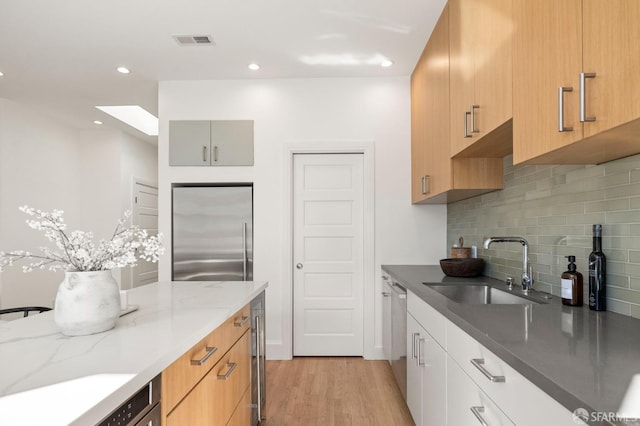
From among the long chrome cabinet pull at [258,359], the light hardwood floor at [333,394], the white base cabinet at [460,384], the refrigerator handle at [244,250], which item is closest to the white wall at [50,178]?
the refrigerator handle at [244,250]

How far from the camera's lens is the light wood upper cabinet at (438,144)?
2.44 metres

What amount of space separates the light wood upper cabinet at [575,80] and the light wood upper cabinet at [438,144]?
90 cm

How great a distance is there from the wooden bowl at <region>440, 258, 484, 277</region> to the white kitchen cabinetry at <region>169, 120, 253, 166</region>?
2.10m

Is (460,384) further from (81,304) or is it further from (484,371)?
(81,304)

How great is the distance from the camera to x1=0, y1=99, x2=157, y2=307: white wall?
4.27m

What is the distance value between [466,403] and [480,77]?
1.48 metres

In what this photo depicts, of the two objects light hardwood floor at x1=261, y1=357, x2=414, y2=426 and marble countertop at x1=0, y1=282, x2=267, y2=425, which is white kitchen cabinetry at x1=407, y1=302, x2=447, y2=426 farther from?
marble countertop at x1=0, y1=282, x2=267, y2=425

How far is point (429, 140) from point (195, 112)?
2295 mm

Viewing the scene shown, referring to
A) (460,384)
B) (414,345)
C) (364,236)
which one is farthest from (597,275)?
(364,236)

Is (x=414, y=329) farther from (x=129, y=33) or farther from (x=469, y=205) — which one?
(x=129, y=33)

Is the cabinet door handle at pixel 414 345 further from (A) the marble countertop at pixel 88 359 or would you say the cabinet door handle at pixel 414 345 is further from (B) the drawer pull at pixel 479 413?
(A) the marble countertop at pixel 88 359

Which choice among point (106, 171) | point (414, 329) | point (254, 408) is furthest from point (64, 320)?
point (106, 171)

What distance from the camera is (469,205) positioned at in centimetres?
309

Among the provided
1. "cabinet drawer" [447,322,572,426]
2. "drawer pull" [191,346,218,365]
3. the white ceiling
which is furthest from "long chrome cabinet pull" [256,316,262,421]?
the white ceiling
